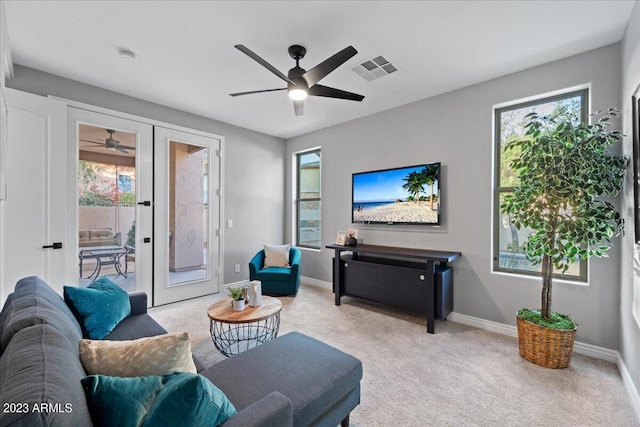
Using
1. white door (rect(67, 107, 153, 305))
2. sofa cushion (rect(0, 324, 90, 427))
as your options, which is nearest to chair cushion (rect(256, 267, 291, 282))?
white door (rect(67, 107, 153, 305))

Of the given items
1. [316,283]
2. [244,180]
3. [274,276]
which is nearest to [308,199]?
[244,180]

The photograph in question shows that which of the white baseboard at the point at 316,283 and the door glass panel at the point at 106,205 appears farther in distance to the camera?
the white baseboard at the point at 316,283

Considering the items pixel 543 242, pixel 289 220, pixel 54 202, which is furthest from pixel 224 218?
pixel 543 242

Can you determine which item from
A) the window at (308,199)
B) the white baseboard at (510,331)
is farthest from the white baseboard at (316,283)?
the white baseboard at (510,331)

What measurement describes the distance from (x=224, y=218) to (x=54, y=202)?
6.72 feet

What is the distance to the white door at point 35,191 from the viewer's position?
2.58 m

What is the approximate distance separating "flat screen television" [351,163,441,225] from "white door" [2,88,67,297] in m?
3.53

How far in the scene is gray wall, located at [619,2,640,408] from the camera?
1.91m

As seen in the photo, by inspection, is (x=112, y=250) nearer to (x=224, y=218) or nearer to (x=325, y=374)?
(x=224, y=218)

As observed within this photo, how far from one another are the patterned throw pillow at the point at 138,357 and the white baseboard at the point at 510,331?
3.12 meters

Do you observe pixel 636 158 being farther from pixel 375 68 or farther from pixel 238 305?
pixel 238 305

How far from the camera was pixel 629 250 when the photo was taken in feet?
6.88

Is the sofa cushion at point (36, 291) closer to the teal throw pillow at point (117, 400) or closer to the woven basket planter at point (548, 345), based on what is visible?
the teal throw pillow at point (117, 400)

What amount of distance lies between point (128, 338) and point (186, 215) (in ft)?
8.12
